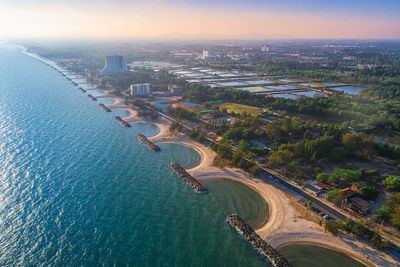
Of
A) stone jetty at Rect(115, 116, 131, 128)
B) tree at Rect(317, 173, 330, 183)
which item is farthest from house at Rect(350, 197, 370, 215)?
stone jetty at Rect(115, 116, 131, 128)

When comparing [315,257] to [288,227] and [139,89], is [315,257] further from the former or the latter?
[139,89]

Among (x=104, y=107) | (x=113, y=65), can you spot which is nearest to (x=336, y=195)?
(x=104, y=107)

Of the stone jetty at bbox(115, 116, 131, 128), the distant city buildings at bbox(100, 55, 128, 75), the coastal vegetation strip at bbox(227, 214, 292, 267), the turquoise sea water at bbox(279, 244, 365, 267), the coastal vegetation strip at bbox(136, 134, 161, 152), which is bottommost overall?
the turquoise sea water at bbox(279, 244, 365, 267)

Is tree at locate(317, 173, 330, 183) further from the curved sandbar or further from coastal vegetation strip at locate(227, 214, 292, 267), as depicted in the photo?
coastal vegetation strip at locate(227, 214, 292, 267)

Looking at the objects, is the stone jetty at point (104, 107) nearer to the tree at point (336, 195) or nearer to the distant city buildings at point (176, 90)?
the distant city buildings at point (176, 90)

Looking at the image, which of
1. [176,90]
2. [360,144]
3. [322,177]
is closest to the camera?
[322,177]

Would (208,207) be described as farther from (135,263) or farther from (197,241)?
(135,263)
